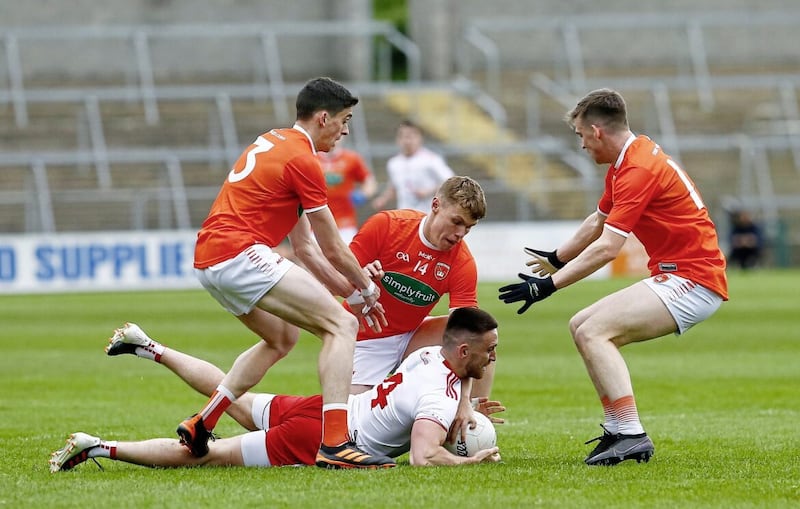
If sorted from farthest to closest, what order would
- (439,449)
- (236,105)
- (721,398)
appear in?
(236,105) → (721,398) → (439,449)

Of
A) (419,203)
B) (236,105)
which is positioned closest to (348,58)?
(236,105)

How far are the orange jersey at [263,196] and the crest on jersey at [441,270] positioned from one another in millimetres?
1125

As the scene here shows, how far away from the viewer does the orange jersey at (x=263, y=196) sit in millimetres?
8641

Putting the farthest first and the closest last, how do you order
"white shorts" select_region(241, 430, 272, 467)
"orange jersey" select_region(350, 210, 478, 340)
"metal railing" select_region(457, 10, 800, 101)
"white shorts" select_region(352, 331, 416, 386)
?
A: "metal railing" select_region(457, 10, 800, 101)
"white shorts" select_region(352, 331, 416, 386)
"orange jersey" select_region(350, 210, 478, 340)
"white shorts" select_region(241, 430, 272, 467)

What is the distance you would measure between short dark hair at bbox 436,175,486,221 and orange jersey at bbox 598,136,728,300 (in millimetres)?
807

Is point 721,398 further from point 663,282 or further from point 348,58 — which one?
point 348,58

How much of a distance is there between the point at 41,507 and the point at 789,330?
14.4 m

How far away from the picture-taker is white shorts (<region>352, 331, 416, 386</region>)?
394 inches

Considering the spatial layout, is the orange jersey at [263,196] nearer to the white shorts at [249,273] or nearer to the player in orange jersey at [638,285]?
the white shorts at [249,273]

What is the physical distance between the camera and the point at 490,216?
3459cm

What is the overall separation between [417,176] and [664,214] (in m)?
12.6

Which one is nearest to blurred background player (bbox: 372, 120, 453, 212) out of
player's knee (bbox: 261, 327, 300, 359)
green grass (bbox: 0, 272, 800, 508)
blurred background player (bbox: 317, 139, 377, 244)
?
blurred background player (bbox: 317, 139, 377, 244)

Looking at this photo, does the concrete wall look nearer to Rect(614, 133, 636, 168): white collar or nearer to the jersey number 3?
Rect(614, 133, 636, 168): white collar

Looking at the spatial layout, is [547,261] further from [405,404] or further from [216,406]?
[216,406]
